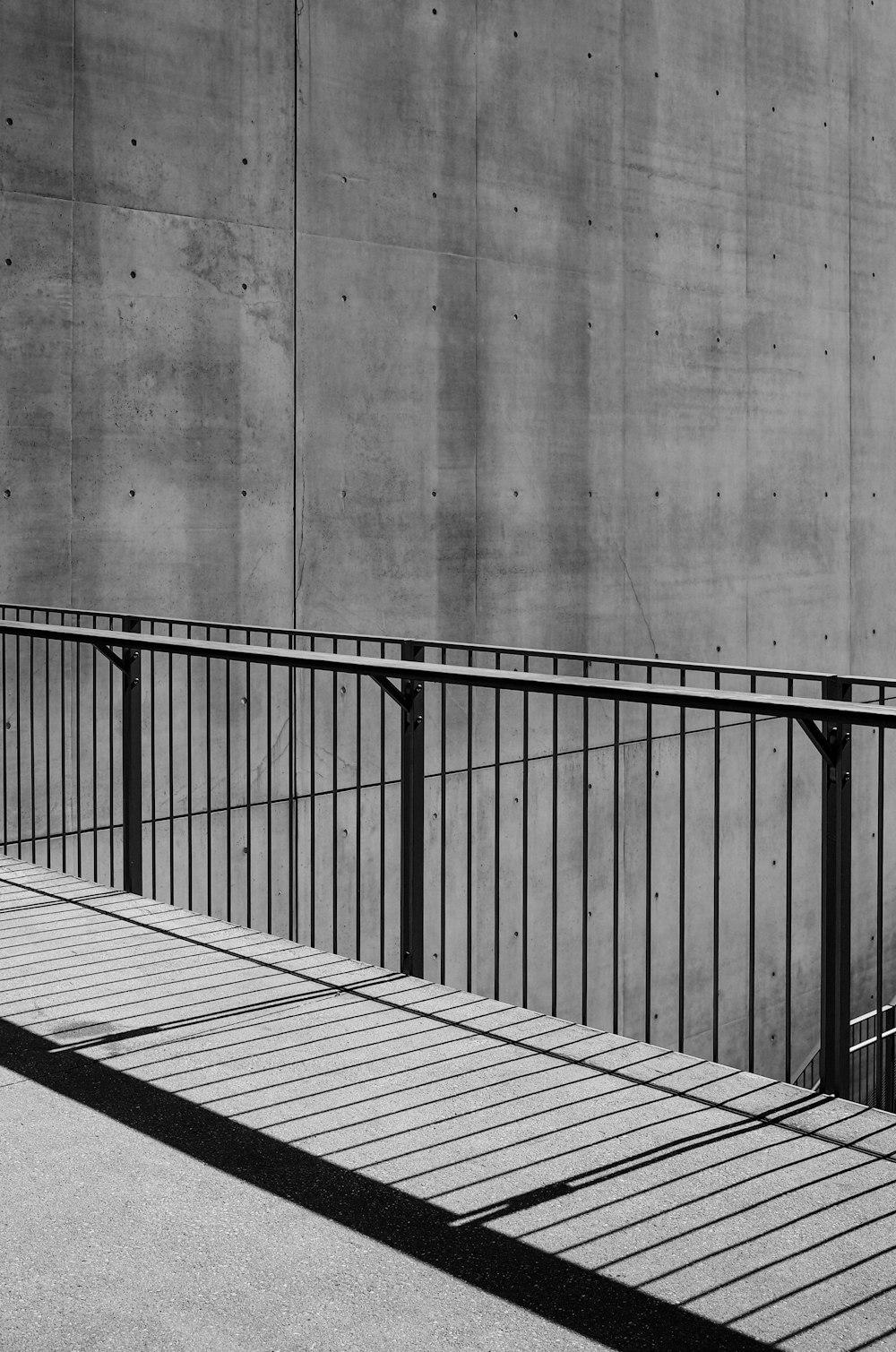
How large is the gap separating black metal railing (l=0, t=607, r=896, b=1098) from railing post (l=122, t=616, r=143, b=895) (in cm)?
1

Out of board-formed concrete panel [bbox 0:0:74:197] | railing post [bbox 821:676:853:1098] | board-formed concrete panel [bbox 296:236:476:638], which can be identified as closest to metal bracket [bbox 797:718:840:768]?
railing post [bbox 821:676:853:1098]

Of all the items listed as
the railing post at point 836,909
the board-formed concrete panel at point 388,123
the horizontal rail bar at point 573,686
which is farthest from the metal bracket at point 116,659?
the board-formed concrete panel at point 388,123

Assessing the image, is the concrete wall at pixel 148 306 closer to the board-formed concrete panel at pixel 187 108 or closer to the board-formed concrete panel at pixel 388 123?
the board-formed concrete panel at pixel 187 108

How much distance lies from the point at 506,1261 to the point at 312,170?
1009 centimetres

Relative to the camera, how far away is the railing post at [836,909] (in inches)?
179

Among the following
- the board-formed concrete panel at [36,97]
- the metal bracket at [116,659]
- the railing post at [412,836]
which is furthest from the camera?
the board-formed concrete panel at [36,97]

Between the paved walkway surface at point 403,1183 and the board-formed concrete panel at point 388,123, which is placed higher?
the board-formed concrete panel at point 388,123

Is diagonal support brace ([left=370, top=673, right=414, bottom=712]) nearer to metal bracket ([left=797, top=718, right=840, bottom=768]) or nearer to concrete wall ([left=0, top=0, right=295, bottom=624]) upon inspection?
metal bracket ([left=797, top=718, right=840, bottom=768])

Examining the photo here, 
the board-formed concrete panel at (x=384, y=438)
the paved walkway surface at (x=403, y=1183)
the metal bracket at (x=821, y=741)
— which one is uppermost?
the board-formed concrete panel at (x=384, y=438)

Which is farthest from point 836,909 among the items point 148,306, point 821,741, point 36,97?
point 36,97

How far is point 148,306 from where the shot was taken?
434 inches

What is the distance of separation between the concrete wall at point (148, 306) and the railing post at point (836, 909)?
280 inches

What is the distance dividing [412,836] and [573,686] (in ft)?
4.10

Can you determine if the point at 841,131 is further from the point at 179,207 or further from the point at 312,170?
the point at 179,207
